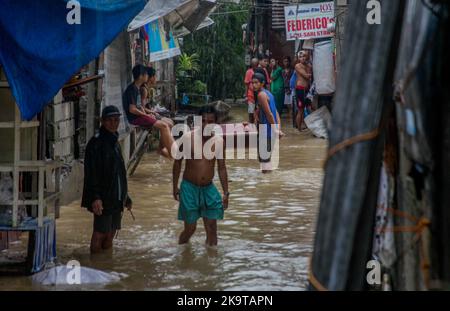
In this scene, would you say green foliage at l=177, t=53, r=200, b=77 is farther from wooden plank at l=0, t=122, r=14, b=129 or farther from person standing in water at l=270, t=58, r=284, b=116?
wooden plank at l=0, t=122, r=14, b=129

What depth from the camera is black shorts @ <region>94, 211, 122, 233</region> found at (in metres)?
7.30

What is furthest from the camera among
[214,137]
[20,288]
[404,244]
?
[214,137]

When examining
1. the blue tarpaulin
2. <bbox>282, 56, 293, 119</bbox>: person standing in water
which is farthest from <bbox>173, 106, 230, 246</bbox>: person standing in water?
<bbox>282, 56, 293, 119</bbox>: person standing in water

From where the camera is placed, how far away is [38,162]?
250 inches

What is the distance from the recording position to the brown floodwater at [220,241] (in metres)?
6.65

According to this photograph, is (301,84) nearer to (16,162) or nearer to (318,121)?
(318,121)

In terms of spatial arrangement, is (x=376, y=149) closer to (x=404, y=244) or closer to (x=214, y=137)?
(x=404, y=244)

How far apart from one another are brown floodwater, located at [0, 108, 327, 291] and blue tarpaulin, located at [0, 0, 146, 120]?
163 centimetres

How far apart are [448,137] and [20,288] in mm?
4324

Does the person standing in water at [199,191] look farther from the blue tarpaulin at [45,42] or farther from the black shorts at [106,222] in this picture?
the blue tarpaulin at [45,42]

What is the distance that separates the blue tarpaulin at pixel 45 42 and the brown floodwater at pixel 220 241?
5.34 feet

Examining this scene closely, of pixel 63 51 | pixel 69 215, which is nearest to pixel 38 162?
pixel 63 51

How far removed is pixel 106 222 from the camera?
734 centimetres

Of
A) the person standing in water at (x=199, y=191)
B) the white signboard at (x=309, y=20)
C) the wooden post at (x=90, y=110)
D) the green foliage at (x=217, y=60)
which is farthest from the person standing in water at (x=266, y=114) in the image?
the green foliage at (x=217, y=60)
